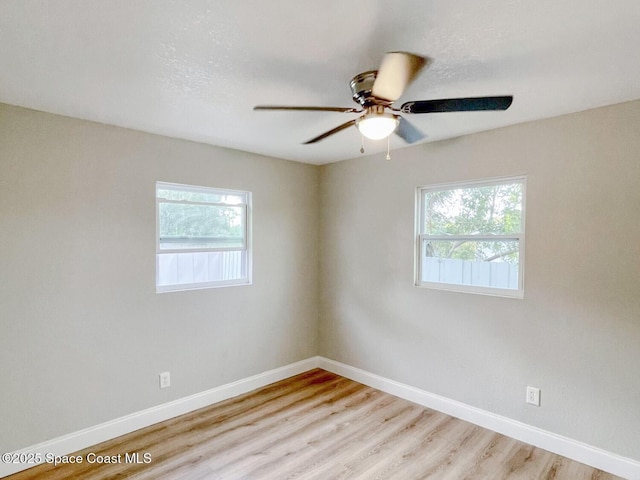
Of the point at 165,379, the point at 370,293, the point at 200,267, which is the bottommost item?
the point at 165,379

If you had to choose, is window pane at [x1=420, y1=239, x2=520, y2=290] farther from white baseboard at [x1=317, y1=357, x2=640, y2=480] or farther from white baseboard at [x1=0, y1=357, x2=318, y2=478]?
white baseboard at [x1=0, y1=357, x2=318, y2=478]

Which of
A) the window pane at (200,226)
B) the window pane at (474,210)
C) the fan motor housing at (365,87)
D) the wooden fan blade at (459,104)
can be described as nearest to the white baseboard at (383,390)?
the window pane at (200,226)

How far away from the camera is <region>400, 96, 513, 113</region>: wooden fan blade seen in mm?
1508

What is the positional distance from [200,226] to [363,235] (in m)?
1.68

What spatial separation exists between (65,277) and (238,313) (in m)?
1.50

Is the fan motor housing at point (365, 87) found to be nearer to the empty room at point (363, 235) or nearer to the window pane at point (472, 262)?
the empty room at point (363, 235)

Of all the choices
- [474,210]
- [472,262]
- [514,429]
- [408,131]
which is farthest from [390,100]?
[514,429]

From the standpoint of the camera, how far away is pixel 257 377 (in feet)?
11.8

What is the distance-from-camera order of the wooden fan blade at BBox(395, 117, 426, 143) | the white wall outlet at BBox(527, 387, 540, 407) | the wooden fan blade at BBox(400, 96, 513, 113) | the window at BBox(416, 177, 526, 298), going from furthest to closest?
the window at BBox(416, 177, 526, 298), the white wall outlet at BBox(527, 387, 540, 407), the wooden fan blade at BBox(395, 117, 426, 143), the wooden fan blade at BBox(400, 96, 513, 113)

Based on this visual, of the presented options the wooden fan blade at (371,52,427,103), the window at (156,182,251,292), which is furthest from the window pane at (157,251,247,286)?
the wooden fan blade at (371,52,427,103)

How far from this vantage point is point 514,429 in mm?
2656

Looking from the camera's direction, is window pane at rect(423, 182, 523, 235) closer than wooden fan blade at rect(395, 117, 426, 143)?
No

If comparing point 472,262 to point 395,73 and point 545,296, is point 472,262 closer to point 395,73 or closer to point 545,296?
point 545,296

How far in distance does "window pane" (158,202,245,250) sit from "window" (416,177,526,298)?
1.83 m
